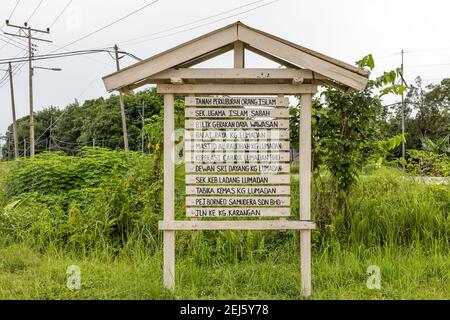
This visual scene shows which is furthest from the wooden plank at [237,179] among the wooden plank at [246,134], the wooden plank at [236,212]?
the wooden plank at [246,134]

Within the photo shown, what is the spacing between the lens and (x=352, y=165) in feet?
17.6

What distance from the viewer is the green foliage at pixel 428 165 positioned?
6.88m

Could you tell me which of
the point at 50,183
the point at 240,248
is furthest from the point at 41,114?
the point at 240,248

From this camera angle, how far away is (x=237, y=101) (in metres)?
4.18

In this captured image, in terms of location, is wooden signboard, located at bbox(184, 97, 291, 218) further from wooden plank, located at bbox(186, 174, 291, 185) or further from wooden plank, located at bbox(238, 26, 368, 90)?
wooden plank, located at bbox(238, 26, 368, 90)

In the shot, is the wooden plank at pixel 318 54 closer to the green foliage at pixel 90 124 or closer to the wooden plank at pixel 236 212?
the wooden plank at pixel 236 212

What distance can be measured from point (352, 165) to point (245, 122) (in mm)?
1947

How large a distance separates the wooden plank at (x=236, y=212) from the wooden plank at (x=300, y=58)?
1.41 m

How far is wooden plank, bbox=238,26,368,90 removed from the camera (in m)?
3.97

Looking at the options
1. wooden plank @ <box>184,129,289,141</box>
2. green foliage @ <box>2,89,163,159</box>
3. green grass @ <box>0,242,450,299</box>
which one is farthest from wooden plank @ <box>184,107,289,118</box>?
green foliage @ <box>2,89,163,159</box>

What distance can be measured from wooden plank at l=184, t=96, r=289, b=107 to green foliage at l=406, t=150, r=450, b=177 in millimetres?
3830

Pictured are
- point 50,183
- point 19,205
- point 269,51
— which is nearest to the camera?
point 269,51
